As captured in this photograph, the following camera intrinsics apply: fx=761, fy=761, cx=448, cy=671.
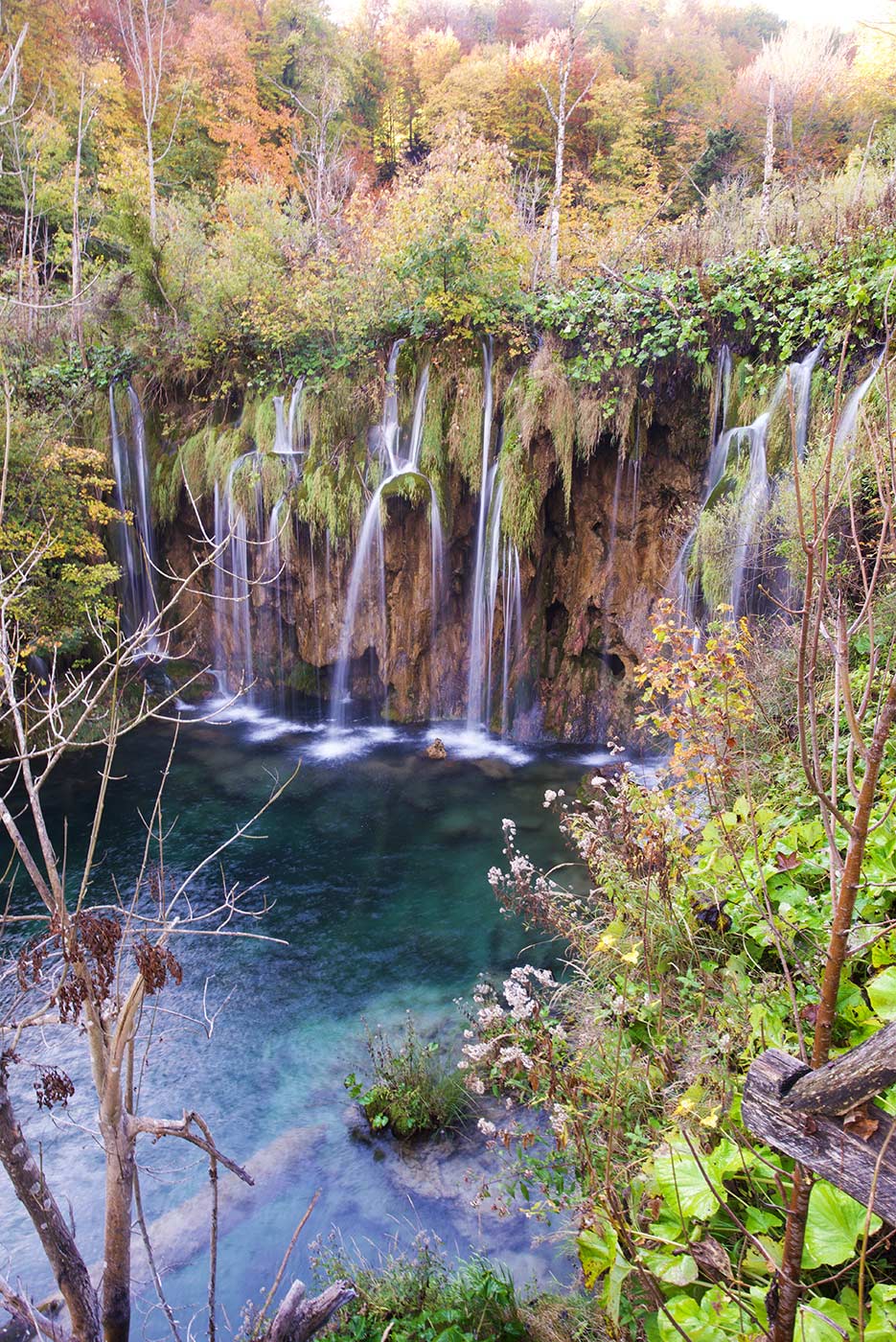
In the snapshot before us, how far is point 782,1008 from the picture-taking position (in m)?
2.87

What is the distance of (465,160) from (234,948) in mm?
12287

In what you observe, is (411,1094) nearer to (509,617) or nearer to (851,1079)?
(851,1079)

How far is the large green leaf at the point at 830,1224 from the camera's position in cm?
185

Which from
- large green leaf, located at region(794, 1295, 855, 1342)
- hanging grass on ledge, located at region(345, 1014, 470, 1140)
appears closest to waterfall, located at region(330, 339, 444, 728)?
hanging grass on ledge, located at region(345, 1014, 470, 1140)

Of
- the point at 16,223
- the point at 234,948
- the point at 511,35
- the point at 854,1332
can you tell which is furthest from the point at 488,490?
the point at 511,35

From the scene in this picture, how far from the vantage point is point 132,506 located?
1302 centimetres

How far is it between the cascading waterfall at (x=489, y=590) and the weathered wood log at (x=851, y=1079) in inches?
390

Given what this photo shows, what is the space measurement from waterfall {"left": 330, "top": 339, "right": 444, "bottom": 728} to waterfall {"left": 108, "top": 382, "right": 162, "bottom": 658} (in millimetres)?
3864

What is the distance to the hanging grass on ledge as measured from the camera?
4.86m

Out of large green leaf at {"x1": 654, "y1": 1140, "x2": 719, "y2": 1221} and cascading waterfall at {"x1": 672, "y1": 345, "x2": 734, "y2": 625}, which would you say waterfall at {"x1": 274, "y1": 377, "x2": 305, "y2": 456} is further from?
large green leaf at {"x1": 654, "y1": 1140, "x2": 719, "y2": 1221}

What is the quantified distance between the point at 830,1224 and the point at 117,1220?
2572mm

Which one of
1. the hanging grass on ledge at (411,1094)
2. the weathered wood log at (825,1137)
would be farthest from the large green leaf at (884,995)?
the hanging grass on ledge at (411,1094)

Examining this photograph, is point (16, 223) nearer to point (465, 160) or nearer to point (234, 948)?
point (465, 160)

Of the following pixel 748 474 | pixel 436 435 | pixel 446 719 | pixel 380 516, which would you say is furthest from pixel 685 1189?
pixel 436 435
